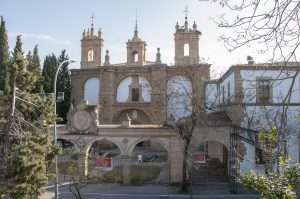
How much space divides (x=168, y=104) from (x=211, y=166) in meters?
8.39

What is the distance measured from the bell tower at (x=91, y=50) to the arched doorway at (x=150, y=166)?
12752 mm

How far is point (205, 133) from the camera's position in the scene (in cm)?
2283

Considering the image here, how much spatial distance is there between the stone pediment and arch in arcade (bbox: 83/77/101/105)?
18.0 m

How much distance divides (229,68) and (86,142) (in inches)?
433

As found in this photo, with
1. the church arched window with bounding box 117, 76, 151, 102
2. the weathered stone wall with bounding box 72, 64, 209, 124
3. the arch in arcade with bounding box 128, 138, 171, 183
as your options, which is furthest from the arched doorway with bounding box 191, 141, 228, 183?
the church arched window with bounding box 117, 76, 151, 102

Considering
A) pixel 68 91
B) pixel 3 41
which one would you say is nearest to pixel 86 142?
pixel 3 41

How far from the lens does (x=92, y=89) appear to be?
4322cm

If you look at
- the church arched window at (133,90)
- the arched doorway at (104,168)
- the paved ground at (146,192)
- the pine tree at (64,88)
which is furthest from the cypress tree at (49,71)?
the paved ground at (146,192)

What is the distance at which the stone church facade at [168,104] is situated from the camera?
21.9 metres

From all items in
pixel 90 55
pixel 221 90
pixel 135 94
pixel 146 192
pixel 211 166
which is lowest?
pixel 146 192

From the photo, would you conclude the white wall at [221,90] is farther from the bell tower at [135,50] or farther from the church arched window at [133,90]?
the bell tower at [135,50]

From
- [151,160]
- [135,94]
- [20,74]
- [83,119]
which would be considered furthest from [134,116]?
[20,74]

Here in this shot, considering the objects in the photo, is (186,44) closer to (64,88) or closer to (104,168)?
(64,88)

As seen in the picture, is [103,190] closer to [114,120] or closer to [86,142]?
[86,142]
